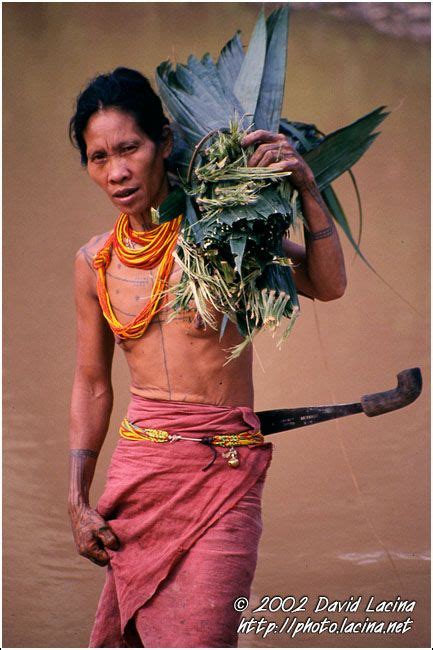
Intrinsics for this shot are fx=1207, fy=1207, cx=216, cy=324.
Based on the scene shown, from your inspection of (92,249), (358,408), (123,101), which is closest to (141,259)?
(92,249)

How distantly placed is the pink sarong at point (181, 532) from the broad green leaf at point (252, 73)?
698mm

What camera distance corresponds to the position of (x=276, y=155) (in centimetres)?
254

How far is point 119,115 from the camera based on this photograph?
276 cm

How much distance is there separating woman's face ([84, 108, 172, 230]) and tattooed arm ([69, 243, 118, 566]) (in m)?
0.29

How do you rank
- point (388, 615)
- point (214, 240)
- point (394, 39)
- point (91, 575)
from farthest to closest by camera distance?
point (394, 39), point (91, 575), point (388, 615), point (214, 240)

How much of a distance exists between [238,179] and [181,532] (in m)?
0.81

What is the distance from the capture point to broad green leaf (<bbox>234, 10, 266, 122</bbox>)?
268 cm

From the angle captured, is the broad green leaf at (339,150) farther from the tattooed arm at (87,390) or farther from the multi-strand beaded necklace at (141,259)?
the tattooed arm at (87,390)

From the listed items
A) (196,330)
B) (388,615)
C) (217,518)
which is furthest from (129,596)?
(388,615)

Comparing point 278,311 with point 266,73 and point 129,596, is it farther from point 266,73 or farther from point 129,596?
point 129,596

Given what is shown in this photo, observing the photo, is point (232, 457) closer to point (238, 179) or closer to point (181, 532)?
point (181, 532)

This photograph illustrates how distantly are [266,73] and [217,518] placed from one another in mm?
1008

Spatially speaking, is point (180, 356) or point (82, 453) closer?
point (180, 356)

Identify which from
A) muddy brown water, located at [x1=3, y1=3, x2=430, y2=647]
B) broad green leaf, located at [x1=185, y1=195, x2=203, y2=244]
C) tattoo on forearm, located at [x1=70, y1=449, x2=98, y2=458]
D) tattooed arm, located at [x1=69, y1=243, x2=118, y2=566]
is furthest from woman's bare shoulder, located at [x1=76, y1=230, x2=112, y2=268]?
muddy brown water, located at [x1=3, y1=3, x2=430, y2=647]
